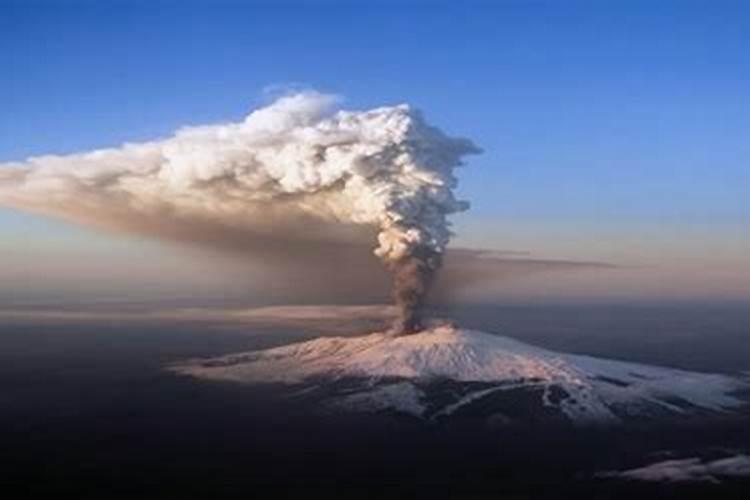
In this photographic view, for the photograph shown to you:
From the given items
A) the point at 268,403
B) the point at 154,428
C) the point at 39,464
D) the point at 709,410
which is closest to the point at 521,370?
the point at 709,410

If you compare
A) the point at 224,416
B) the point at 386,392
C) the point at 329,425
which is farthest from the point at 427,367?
the point at 224,416

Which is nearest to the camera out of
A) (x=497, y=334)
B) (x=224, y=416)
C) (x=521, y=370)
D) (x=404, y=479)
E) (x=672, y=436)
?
(x=404, y=479)

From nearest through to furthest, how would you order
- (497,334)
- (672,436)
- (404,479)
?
(404,479) → (672,436) → (497,334)

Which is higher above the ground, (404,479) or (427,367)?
(427,367)

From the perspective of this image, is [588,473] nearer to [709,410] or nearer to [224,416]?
[709,410]

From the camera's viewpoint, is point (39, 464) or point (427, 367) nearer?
point (39, 464)

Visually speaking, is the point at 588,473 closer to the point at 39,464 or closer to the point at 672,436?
the point at 672,436
